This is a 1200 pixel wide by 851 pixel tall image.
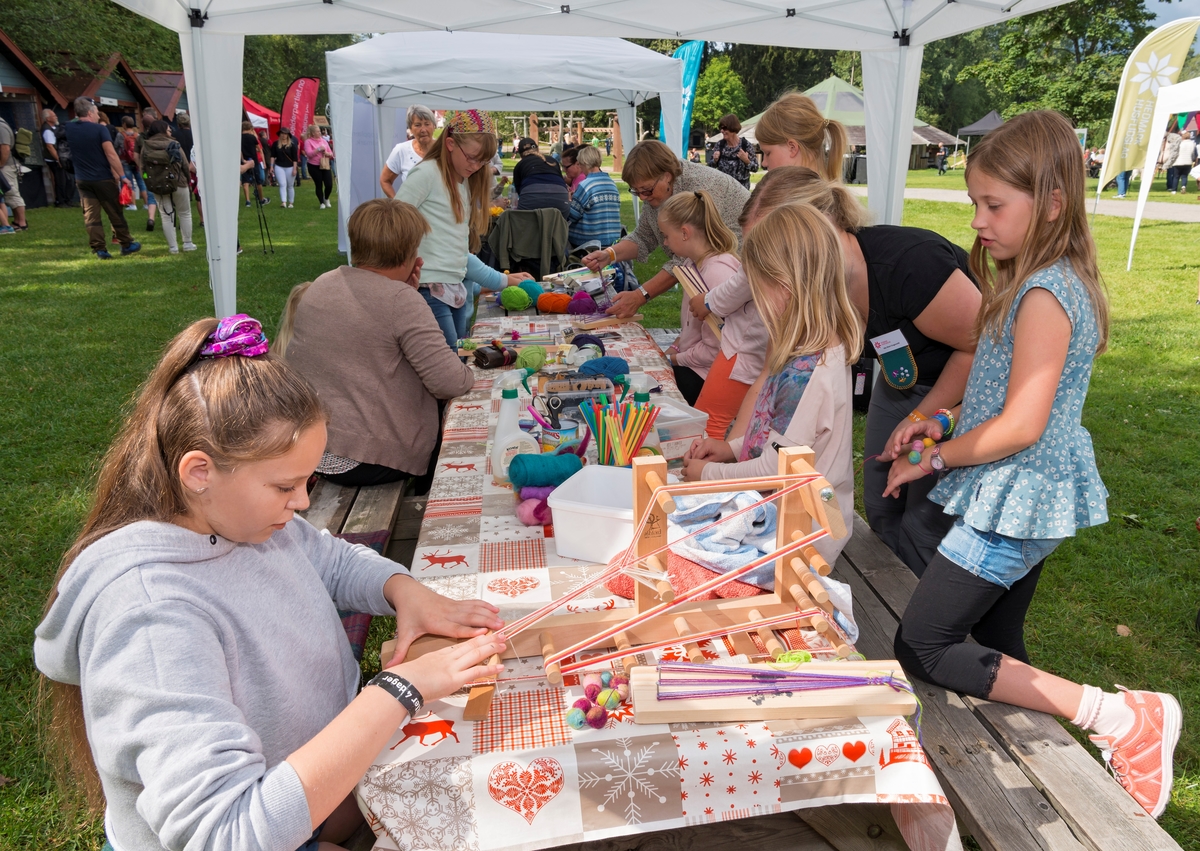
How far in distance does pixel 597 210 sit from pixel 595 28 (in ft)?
9.48

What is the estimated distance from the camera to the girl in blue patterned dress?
1.70 m

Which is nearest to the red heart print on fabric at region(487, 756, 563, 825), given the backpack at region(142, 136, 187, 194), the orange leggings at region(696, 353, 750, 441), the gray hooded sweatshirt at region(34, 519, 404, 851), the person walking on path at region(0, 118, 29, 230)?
the gray hooded sweatshirt at region(34, 519, 404, 851)

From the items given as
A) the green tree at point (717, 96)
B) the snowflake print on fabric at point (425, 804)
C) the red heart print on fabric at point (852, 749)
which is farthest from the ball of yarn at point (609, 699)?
the green tree at point (717, 96)

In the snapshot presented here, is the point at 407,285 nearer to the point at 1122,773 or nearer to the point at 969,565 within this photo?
the point at 969,565

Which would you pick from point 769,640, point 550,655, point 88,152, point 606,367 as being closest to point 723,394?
point 606,367

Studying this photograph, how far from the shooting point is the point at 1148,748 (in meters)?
1.73

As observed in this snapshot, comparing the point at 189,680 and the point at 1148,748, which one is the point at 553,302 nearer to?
the point at 1148,748

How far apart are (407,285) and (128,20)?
91.9 feet

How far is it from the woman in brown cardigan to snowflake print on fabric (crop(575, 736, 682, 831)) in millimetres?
1980

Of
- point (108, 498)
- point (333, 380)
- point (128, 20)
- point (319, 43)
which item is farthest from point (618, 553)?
point (319, 43)

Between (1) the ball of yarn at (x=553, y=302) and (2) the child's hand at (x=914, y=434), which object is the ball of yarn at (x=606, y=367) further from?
(1) the ball of yarn at (x=553, y=302)

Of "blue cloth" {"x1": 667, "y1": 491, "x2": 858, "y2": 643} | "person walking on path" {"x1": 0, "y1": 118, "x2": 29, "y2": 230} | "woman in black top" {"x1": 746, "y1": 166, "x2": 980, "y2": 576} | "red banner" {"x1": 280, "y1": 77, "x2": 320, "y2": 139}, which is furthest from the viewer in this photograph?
"red banner" {"x1": 280, "y1": 77, "x2": 320, "y2": 139}

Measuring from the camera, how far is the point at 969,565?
5.96 feet

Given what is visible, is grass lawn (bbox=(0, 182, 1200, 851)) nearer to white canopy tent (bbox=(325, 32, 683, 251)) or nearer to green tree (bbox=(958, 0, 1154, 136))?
white canopy tent (bbox=(325, 32, 683, 251))
